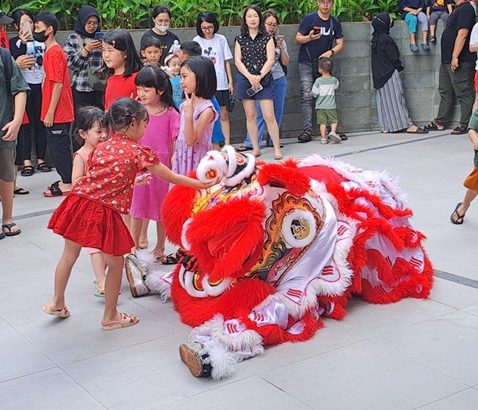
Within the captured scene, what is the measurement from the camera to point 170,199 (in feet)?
16.0

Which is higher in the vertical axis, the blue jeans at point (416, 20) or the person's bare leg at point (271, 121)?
the blue jeans at point (416, 20)

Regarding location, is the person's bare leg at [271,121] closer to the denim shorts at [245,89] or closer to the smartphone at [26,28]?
the denim shorts at [245,89]

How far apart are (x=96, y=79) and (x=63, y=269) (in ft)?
15.3

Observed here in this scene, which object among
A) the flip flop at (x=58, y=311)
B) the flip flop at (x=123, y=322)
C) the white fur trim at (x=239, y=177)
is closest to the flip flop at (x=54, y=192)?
the flip flop at (x=58, y=311)

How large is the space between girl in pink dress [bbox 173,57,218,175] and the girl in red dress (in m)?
0.91

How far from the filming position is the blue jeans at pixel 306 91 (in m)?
11.1

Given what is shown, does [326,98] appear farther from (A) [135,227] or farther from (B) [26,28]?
(A) [135,227]

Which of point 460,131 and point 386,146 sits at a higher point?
point 460,131

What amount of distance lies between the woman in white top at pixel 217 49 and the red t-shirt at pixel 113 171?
539 cm

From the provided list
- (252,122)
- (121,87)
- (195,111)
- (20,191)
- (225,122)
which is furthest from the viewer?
(225,122)

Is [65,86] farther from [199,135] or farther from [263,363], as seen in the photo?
[263,363]

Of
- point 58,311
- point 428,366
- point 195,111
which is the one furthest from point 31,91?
point 428,366

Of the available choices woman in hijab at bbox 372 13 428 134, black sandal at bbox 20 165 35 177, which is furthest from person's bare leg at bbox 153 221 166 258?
woman in hijab at bbox 372 13 428 134

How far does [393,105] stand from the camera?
11516mm
